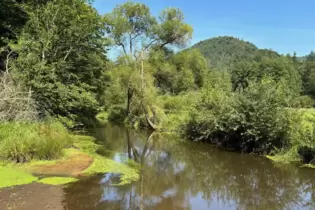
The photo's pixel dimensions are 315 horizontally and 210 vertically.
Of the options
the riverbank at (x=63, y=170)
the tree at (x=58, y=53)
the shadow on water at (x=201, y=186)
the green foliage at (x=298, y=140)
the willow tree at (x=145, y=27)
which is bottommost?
the shadow on water at (x=201, y=186)

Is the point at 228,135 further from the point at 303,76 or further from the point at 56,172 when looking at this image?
the point at 303,76

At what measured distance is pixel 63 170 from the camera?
463 inches

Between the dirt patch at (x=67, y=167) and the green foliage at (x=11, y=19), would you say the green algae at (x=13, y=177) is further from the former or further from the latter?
the green foliage at (x=11, y=19)

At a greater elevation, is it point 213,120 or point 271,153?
point 213,120

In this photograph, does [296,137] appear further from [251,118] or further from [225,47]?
[225,47]

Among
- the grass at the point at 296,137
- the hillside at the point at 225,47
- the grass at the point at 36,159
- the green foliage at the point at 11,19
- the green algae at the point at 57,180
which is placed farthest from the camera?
the hillside at the point at 225,47

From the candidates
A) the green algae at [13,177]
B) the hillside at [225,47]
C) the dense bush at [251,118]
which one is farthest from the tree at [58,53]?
the hillside at [225,47]

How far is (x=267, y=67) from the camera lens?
226ft

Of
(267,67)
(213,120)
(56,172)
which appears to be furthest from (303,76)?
(56,172)

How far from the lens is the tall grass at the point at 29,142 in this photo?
461 inches

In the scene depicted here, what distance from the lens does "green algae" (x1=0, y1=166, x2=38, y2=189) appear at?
31.7ft

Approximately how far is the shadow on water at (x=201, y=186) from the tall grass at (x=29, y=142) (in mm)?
2693

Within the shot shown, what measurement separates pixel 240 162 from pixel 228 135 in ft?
11.9

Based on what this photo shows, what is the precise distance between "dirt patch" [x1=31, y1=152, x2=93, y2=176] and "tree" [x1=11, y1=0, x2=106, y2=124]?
557cm
